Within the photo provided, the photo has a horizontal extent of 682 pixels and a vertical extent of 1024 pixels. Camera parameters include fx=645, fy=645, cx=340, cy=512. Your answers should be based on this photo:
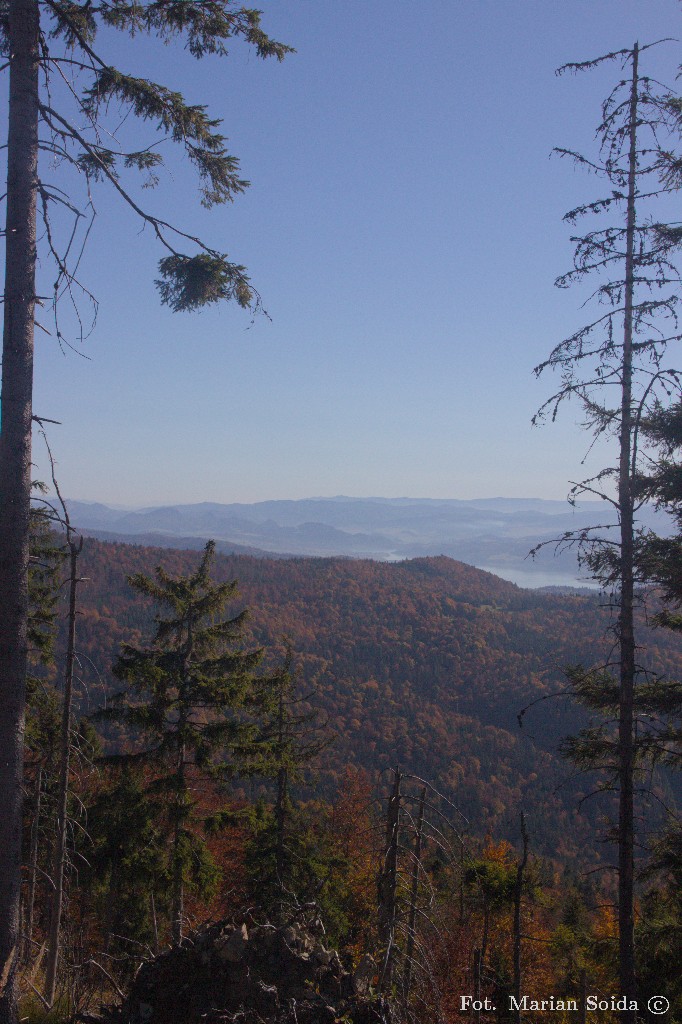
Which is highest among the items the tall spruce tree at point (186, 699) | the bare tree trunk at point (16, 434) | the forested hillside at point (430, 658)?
the bare tree trunk at point (16, 434)

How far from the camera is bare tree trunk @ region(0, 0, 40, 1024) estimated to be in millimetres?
4504

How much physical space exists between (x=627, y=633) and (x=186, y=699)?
6.80 meters

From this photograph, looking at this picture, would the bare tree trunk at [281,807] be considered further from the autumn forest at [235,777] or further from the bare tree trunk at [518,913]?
the bare tree trunk at [518,913]

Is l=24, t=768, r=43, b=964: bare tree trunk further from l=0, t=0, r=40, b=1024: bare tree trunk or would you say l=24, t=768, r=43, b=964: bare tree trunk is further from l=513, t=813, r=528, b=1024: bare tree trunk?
l=513, t=813, r=528, b=1024: bare tree trunk

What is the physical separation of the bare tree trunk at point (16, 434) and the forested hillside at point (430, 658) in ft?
148

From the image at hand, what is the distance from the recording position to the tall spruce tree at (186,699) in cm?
1038

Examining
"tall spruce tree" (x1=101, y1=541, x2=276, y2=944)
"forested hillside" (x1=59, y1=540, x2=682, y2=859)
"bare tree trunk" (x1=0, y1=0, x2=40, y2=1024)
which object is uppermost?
"bare tree trunk" (x1=0, y1=0, x2=40, y2=1024)

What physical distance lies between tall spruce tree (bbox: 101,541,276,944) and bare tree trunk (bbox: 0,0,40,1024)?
18.7 ft

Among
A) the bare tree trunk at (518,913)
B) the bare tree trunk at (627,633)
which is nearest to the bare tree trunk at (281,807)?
the bare tree trunk at (518,913)

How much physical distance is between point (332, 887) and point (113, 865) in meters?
4.35

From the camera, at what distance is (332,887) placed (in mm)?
13016

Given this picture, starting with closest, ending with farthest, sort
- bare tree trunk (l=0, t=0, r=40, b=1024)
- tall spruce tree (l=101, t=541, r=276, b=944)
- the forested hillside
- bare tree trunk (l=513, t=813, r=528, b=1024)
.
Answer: bare tree trunk (l=0, t=0, r=40, b=1024), bare tree trunk (l=513, t=813, r=528, b=1024), tall spruce tree (l=101, t=541, r=276, b=944), the forested hillside

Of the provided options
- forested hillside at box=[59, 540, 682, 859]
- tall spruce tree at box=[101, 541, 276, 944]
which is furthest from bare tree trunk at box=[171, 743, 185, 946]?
forested hillside at box=[59, 540, 682, 859]

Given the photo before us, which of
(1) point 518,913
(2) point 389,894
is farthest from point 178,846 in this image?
(2) point 389,894
